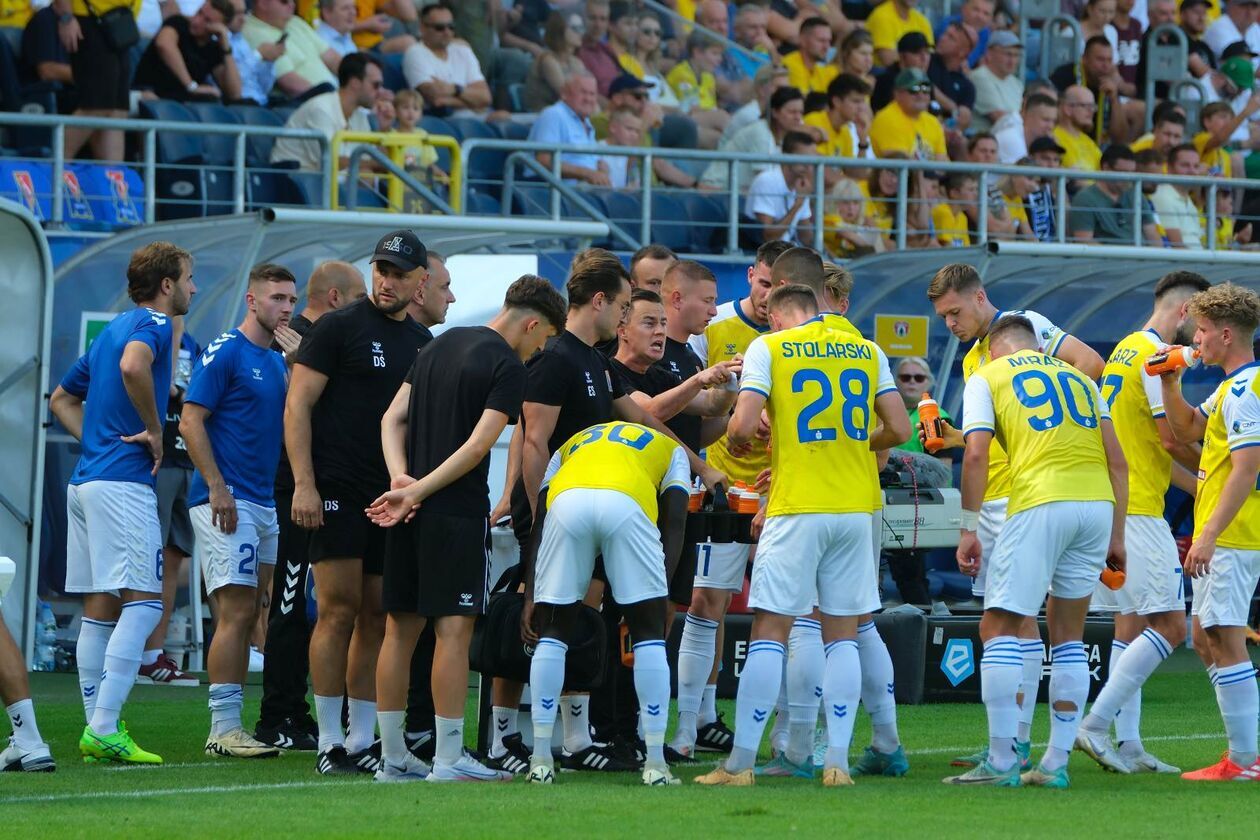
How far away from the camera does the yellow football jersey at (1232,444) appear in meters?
7.98

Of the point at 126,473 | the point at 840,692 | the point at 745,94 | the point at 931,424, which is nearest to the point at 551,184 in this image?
the point at 745,94

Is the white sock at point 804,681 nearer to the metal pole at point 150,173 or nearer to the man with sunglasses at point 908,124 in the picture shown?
the metal pole at point 150,173

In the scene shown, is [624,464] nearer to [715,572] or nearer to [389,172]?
[715,572]

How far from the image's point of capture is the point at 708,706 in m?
9.16

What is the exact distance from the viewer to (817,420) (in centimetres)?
764

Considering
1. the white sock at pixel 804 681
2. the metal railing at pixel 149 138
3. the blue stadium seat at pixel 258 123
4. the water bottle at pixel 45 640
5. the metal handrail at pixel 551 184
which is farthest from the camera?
the blue stadium seat at pixel 258 123

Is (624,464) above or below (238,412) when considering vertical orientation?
below

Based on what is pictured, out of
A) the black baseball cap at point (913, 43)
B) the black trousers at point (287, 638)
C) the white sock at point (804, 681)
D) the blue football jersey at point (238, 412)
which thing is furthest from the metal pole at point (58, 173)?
the black baseball cap at point (913, 43)

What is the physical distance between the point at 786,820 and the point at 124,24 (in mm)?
9673

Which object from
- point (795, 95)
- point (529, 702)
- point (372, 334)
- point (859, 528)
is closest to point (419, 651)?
point (529, 702)

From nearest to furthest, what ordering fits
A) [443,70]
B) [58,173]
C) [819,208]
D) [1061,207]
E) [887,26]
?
1. [58,173]
2. [819,208]
3. [443,70]
4. [1061,207]
5. [887,26]

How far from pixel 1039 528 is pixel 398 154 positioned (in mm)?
8244

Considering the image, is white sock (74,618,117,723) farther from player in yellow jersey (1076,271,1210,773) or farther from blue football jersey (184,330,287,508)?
player in yellow jersey (1076,271,1210,773)

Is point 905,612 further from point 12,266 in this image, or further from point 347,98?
point 347,98
